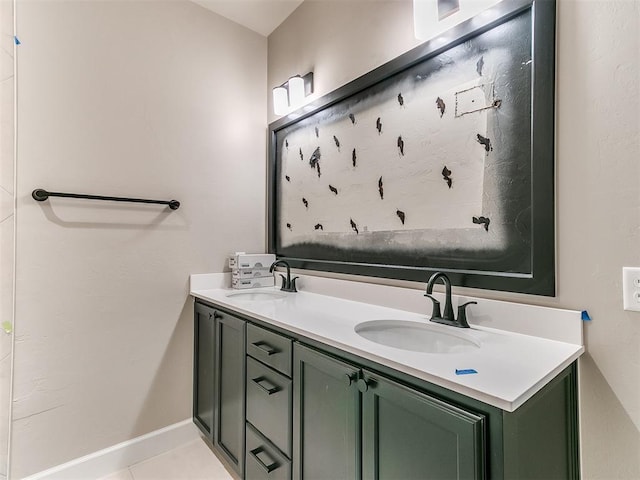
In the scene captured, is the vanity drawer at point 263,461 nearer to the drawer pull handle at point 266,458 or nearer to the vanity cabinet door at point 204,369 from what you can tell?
the drawer pull handle at point 266,458

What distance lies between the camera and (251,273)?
208cm

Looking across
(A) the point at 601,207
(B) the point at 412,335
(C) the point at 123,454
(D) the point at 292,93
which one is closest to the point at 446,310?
(B) the point at 412,335

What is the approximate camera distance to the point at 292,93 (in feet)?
6.57

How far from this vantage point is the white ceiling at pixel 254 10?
2.02 metres

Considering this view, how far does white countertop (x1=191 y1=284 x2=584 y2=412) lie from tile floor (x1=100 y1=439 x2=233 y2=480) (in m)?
0.91

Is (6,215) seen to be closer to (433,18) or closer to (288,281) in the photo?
(288,281)

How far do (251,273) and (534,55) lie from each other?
5.66 ft

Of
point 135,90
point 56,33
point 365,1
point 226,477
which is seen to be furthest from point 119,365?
point 365,1

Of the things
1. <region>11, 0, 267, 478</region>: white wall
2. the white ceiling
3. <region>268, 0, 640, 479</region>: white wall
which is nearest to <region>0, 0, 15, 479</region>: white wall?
<region>11, 0, 267, 478</region>: white wall

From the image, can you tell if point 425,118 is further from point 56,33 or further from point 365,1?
point 56,33

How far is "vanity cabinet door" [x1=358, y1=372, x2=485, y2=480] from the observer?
2.28 feet

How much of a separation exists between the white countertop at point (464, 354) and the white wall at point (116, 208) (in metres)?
0.74

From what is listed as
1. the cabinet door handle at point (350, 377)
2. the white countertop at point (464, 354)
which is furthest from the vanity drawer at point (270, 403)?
the cabinet door handle at point (350, 377)

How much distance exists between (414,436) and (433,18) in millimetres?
1443
